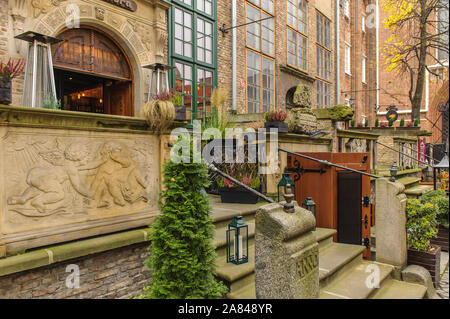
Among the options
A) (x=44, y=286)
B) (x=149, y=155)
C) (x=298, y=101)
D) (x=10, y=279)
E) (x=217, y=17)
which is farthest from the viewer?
(x=217, y=17)

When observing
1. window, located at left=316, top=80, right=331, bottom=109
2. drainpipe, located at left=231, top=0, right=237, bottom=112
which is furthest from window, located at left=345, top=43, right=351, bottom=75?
drainpipe, located at left=231, top=0, right=237, bottom=112

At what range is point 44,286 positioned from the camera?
3.03 m

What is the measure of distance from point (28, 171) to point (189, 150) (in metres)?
1.56

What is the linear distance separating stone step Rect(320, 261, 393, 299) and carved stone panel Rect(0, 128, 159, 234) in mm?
2364

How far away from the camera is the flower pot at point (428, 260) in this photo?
4.87 m

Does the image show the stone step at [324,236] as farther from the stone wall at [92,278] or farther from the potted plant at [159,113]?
the potted plant at [159,113]

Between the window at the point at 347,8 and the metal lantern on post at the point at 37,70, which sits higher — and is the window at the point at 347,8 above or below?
above

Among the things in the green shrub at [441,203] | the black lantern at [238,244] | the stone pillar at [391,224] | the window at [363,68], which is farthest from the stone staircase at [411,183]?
the window at [363,68]

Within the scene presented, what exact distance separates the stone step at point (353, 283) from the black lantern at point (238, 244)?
3.17 feet

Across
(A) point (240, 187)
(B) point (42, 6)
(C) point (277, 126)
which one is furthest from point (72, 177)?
(B) point (42, 6)

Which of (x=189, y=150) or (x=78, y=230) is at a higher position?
(x=189, y=150)

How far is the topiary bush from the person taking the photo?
9.27ft

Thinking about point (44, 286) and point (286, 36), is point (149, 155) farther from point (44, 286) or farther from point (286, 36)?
point (286, 36)

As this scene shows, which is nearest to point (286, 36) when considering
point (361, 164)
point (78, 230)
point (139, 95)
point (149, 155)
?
point (139, 95)
